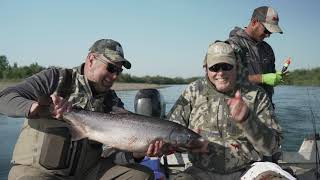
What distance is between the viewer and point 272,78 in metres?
6.73

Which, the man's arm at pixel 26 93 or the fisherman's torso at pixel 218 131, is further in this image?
the fisherman's torso at pixel 218 131

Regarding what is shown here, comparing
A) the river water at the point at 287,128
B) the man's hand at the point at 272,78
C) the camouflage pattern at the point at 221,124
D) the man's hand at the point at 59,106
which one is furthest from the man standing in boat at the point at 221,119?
the river water at the point at 287,128

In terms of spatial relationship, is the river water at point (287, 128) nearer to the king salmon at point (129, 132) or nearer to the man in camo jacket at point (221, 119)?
the man in camo jacket at point (221, 119)

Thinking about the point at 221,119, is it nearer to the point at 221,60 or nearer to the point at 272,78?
the point at 221,60

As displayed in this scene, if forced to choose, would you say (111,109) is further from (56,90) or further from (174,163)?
(174,163)

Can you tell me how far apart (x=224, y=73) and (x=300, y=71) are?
152 ft

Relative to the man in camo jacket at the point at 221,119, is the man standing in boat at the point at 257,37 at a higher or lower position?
higher

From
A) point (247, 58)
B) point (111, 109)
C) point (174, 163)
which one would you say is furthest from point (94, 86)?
point (247, 58)

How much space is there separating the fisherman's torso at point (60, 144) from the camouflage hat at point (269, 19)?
3455mm

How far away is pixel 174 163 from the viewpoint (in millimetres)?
6957

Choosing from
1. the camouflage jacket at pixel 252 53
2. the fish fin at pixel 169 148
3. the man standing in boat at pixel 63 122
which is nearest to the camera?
the man standing in boat at pixel 63 122

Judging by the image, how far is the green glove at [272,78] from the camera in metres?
6.73

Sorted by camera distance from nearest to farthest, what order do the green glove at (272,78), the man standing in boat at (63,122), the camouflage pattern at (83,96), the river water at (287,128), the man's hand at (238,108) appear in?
the man's hand at (238,108) < the man standing in boat at (63,122) < the camouflage pattern at (83,96) < the green glove at (272,78) < the river water at (287,128)

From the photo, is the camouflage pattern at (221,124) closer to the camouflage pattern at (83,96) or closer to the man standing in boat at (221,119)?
the man standing in boat at (221,119)
